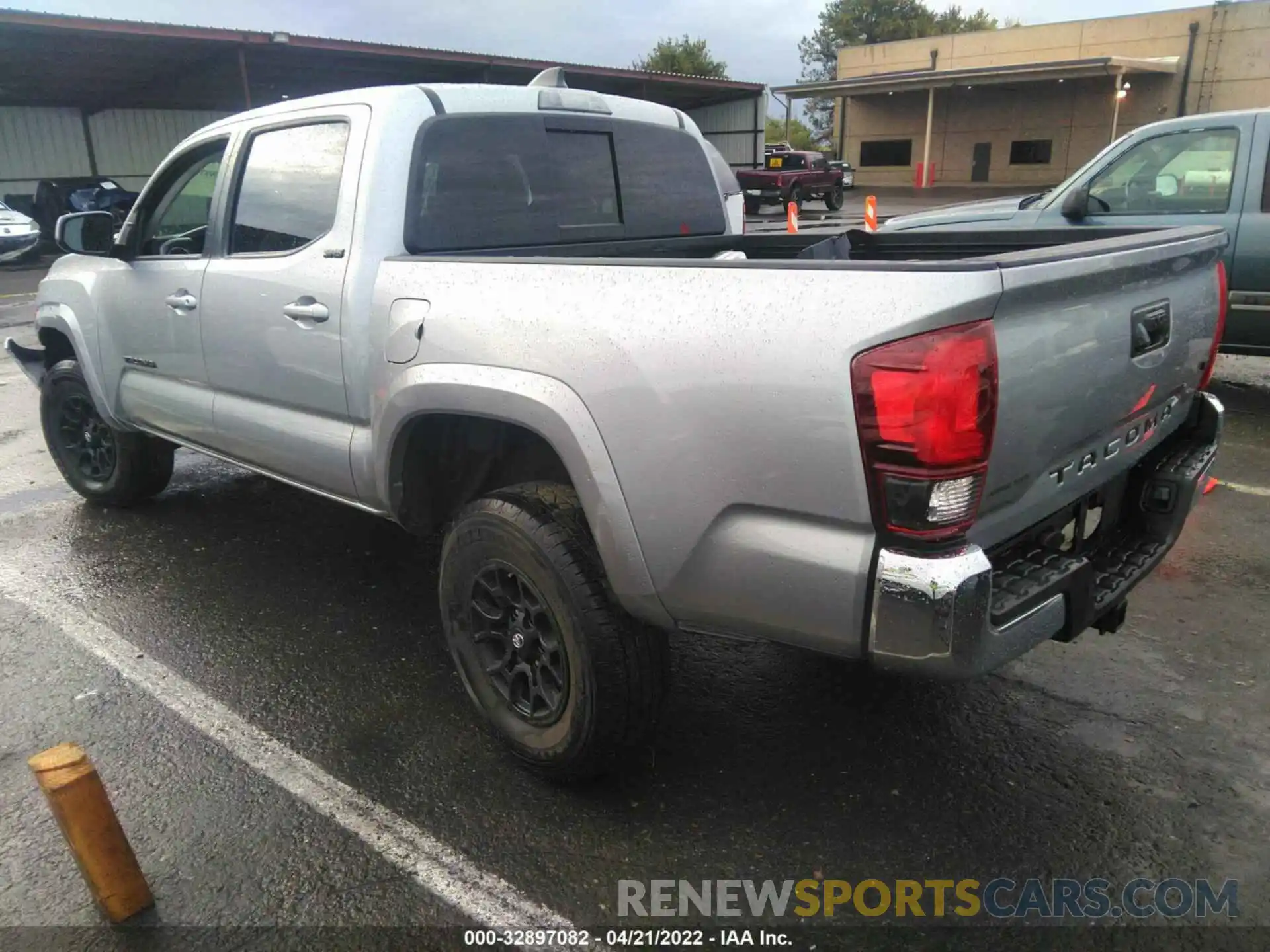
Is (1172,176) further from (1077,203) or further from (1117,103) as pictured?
(1117,103)

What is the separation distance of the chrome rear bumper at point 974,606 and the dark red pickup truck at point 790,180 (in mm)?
26677

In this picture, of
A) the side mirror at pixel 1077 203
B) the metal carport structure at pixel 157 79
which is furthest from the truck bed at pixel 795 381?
the metal carport structure at pixel 157 79

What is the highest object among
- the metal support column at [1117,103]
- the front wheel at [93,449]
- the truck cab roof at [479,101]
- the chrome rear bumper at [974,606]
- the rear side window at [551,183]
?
the metal support column at [1117,103]

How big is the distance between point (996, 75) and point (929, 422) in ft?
124

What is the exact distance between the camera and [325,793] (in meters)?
2.83

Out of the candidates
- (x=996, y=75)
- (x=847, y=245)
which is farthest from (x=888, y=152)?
(x=847, y=245)

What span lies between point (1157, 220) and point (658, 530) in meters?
5.70

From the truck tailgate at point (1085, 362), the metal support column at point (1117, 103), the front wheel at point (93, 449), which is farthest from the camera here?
the metal support column at point (1117, 103)

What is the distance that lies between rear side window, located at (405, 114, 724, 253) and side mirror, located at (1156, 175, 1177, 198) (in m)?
3.92

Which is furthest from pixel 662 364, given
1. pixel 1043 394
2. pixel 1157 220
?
pixel 1157 220

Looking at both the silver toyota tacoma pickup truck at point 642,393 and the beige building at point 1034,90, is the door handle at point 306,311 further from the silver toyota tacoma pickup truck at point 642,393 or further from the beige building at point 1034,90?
the beige building at point 1034,90

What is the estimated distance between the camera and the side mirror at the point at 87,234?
4.44m

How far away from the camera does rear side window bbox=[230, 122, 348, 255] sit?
334 centimetres
